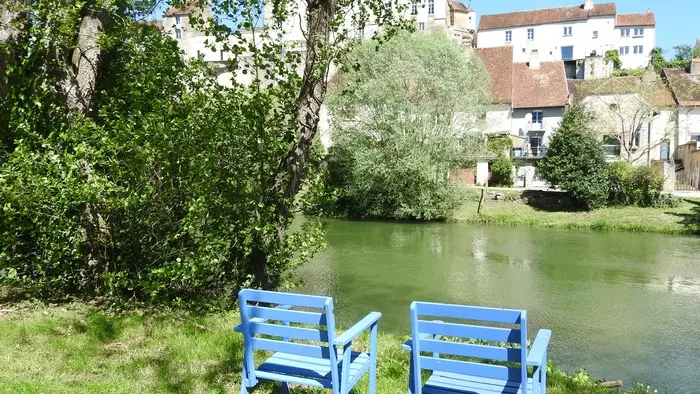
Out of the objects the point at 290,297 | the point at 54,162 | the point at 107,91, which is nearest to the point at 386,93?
the point at 107,91

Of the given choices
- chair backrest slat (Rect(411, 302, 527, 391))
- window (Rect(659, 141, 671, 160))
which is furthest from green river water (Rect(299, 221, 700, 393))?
window (Rect(659, 141, 671, 160))

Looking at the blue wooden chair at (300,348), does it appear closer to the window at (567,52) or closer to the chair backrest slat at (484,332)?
the chair backrest slat at (484,332)

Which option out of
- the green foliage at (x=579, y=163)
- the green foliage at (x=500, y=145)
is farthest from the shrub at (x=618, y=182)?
the green foliage at (x=500, y=145)

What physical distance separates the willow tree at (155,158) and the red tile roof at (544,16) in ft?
236

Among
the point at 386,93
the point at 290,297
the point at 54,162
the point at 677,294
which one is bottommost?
the point at 677,294

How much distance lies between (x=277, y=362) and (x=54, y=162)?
4156 mm

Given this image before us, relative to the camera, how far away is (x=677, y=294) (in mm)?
14766

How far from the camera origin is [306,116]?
7.91 meters

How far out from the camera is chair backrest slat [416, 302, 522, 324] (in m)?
3.98

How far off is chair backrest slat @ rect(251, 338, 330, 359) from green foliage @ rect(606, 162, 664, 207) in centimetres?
2963

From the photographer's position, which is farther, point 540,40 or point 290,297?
point 540,40

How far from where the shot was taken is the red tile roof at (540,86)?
43.6m

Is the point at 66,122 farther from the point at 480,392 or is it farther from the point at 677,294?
the point at 677,294

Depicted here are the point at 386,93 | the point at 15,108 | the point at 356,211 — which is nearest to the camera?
the point at 15,108
